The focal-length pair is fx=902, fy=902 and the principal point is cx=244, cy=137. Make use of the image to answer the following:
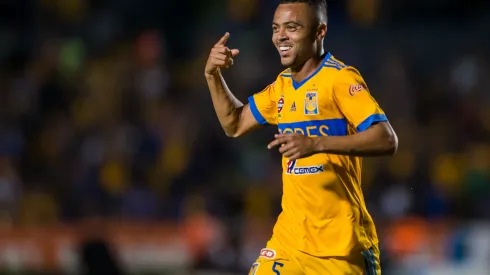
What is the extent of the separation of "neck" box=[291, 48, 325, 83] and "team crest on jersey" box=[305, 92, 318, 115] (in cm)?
16

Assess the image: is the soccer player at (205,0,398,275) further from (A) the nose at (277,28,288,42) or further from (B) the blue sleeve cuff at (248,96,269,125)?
(B) the blue sleeve cuff at (248,96,269,125)

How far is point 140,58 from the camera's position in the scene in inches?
602

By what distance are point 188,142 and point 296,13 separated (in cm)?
885

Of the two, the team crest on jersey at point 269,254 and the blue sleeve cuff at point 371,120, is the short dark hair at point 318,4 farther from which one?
the team crest on jersey at point 269,254

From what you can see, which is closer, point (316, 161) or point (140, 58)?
point (316, 161)

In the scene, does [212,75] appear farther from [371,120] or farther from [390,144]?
[390,144]

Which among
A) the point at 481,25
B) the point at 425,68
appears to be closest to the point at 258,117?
the point at 425,68

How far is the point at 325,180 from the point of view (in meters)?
5.34

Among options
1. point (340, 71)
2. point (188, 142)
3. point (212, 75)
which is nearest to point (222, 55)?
point (212, 75)

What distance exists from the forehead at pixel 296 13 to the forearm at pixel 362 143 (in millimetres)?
847

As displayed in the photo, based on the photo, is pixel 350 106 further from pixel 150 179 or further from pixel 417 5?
pixel 417 5

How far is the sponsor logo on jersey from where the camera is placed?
5.35 m

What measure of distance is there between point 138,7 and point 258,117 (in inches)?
435

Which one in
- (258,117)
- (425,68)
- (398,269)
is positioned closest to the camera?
(258,117)
